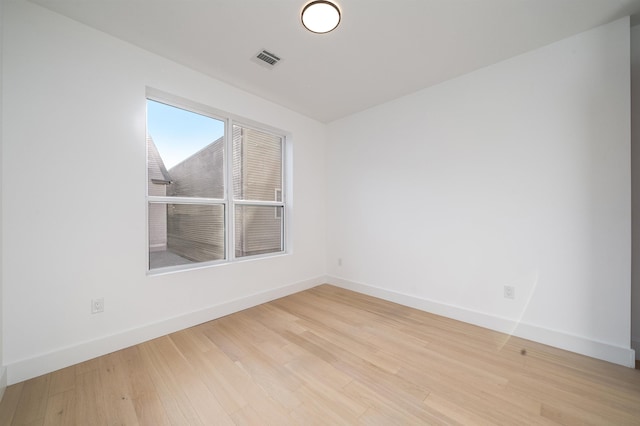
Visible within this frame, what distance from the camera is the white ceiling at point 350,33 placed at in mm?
1802

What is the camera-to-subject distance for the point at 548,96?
86.7 inches

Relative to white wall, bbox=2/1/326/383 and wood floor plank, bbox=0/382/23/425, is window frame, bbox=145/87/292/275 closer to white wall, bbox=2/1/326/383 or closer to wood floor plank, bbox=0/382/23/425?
white wall, bbox=2/1/326/383

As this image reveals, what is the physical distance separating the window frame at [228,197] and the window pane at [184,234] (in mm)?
49

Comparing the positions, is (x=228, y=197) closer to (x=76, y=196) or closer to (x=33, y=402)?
(x=76, y=196)

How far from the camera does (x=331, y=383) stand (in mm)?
1698

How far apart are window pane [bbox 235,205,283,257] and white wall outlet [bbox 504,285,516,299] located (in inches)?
110

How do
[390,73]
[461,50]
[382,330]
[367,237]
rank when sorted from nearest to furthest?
[461,50]
[382,330]
[390,73]
[367,237]

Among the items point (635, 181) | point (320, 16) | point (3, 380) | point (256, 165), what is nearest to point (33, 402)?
point (3, 380)

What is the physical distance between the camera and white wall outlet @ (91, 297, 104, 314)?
1.99m

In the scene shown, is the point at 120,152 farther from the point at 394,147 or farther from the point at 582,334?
the point at 582,334

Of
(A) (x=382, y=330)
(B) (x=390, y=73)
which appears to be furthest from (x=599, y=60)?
(A) (x=382, y=330)

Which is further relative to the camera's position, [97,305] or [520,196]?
[520,196]

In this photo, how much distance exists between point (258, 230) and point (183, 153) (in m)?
1.35

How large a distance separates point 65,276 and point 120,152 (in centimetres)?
109
